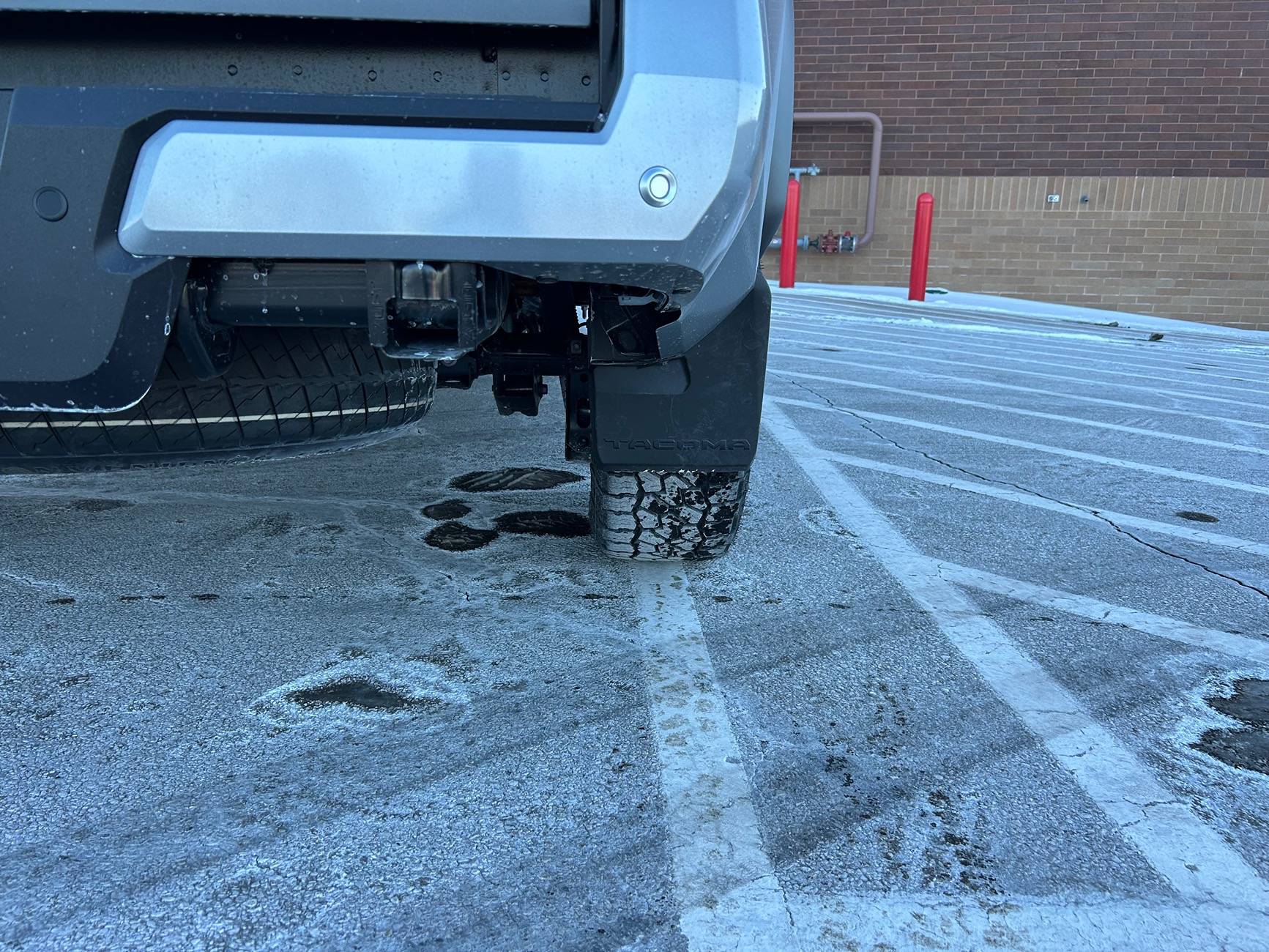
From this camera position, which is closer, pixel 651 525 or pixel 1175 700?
pixel 1175 700

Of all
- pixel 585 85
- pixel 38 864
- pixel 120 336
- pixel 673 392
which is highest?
pixel 585 85

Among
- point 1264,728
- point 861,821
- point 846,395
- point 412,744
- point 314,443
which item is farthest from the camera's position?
point 846,395

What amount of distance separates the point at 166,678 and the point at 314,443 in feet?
3.55

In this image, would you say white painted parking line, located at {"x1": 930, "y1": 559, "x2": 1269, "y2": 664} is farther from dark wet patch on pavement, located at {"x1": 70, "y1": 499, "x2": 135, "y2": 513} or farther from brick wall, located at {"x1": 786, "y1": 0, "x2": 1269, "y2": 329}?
brick wall, located at {"x1": 786, "y1": 0, "x2": 1269, "y2": 329}

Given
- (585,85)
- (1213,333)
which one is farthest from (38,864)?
(1213,333)

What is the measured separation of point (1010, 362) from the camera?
703 centimetres

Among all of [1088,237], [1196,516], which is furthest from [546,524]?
[1088,237]

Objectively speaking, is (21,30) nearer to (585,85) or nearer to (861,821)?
(585,85)

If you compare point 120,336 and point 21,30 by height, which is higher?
point 21,30

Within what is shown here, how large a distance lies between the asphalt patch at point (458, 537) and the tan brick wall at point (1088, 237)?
1177cm

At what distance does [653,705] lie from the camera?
1.73 m

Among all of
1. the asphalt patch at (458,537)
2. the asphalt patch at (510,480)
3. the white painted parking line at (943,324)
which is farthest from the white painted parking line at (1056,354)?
the asphalt patch at (458,537)

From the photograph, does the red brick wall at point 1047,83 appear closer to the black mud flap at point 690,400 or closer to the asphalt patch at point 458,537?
the asphalt patch at point 458,537

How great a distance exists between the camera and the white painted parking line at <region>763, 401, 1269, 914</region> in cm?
129
